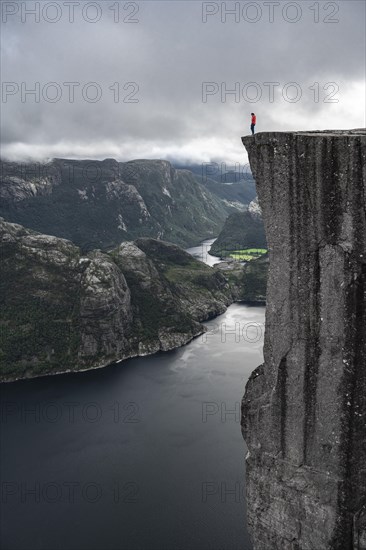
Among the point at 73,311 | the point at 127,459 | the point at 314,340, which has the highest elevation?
the point at 314,340

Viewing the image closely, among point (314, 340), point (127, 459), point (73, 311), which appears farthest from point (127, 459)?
point (73, 311)

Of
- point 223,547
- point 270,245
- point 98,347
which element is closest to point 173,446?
point 223,547

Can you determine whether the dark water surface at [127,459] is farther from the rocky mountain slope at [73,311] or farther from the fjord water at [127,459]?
the rocky mountain slope at [73,311]

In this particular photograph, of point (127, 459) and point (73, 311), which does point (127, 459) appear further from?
point (73, 311)

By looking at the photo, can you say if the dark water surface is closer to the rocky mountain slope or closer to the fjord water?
the fjord water

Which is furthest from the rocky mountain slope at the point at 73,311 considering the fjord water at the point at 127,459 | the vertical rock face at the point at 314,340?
the vertical rock face at the point at 314,340
